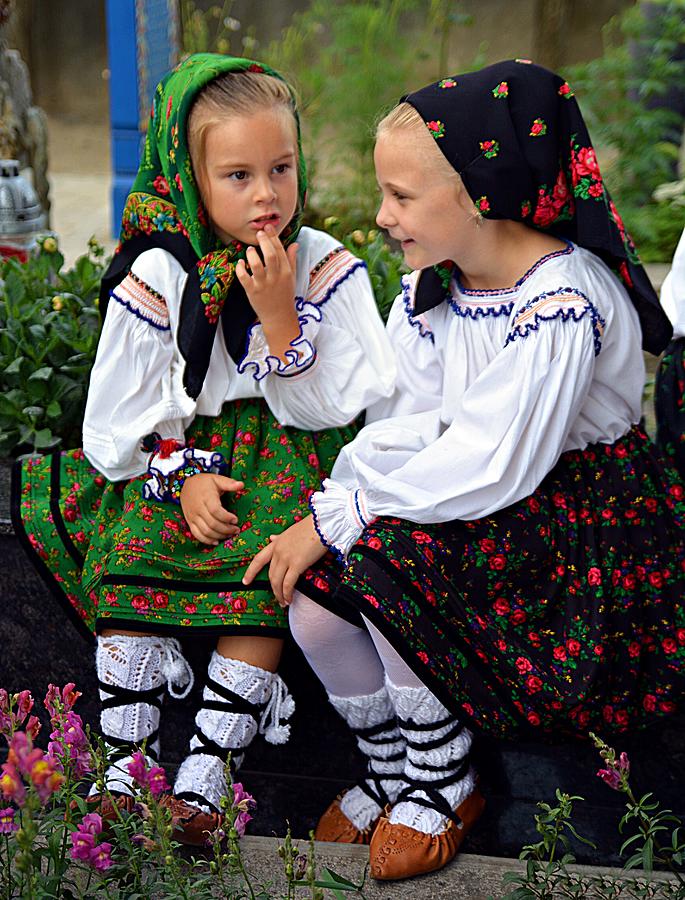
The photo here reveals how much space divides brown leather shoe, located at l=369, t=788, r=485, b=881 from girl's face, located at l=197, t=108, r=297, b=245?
125cm

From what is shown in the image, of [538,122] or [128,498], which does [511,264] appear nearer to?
[538,122]

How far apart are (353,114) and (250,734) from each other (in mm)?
4465

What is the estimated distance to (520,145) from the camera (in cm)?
221

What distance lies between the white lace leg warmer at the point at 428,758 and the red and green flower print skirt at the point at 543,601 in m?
0.06

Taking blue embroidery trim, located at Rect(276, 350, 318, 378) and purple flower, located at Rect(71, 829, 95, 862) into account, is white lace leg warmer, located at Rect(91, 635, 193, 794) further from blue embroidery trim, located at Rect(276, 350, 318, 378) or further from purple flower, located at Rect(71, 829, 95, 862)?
purple flower, located at Rect(71, 829, 95, 862)

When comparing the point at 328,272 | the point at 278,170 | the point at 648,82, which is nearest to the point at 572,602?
the point at 328,272

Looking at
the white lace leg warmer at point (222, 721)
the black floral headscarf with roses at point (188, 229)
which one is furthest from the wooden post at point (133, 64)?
the white lace leg warmer at point (222, 721)

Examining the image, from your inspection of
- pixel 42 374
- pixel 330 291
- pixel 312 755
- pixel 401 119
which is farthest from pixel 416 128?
pixel 312 755

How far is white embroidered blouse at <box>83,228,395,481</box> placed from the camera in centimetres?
251

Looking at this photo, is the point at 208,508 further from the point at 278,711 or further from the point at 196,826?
the point at 196,826

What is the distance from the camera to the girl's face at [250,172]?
2393mm

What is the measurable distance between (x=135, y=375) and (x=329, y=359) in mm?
422

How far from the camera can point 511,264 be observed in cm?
236

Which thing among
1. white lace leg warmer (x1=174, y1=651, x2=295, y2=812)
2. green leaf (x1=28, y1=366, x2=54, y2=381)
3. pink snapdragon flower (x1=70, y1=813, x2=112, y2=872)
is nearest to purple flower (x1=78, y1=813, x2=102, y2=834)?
pink snapdragon flower (x1=70, y1=813, x2=112, y2=872)
